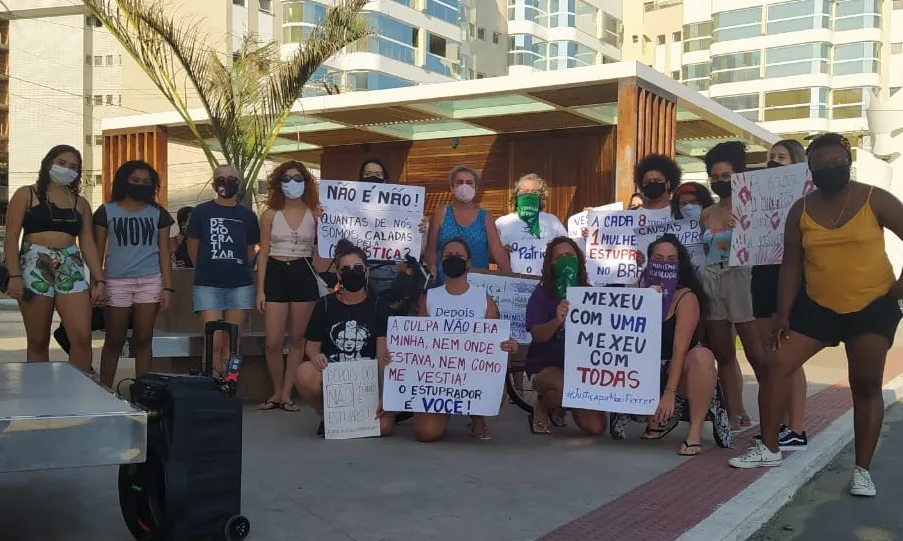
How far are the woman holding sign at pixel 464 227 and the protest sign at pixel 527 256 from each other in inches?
31.3

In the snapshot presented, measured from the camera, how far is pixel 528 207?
8.43 m

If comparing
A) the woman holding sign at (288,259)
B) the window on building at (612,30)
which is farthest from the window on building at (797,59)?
the woman holding sign at (288,259)

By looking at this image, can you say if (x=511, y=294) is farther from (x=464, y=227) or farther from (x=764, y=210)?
(x=764, y=210)


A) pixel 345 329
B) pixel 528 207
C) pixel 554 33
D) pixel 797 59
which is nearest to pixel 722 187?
pixel 528 207

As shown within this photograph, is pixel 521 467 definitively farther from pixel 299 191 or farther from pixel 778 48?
pixel 778 48

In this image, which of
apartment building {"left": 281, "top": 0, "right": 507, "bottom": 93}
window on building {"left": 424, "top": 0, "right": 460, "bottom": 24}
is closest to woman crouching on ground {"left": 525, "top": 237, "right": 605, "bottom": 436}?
apartment building {"left": 281, "top": 0, "right": 507, "bottom": 93}

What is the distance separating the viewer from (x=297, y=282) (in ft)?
25.1

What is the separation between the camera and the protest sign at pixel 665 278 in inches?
264

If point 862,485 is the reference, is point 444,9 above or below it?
above

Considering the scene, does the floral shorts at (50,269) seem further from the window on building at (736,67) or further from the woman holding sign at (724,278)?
the window on building at (736,67)

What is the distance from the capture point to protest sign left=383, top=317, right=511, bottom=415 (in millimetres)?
6789

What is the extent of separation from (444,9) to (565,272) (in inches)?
1947

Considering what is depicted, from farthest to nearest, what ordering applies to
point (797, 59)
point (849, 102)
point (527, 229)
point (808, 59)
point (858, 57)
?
point (797, 59)
point (808, 59)
point (858, 57)
point (849, 102)
point (527, 229)

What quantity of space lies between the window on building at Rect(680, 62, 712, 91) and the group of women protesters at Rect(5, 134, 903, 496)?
57494 mm
